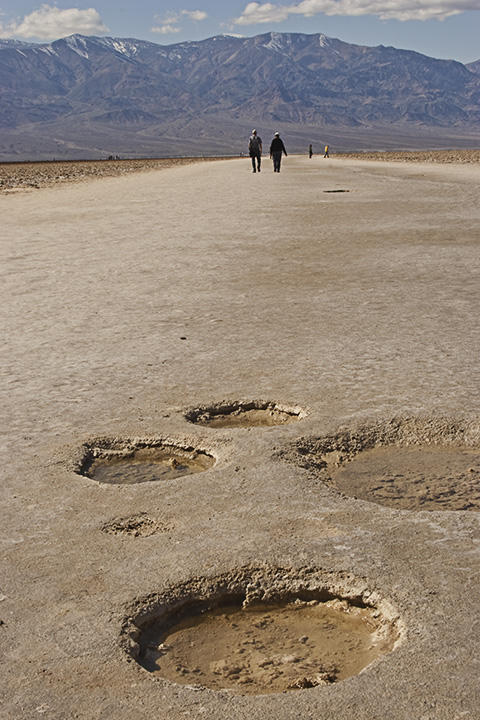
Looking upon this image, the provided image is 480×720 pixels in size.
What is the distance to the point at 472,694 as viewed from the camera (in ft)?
9.73

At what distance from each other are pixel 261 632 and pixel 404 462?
1.88 meters

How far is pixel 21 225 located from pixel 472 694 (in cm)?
1693

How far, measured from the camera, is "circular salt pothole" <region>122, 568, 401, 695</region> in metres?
3.24

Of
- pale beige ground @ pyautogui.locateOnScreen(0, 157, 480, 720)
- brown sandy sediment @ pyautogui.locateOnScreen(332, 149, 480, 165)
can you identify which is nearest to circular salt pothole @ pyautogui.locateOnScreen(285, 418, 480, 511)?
pale beige ground @ pyautogui.locateOnScreen(0, 157, 480, 720)

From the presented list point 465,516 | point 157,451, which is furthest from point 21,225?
point 465,516

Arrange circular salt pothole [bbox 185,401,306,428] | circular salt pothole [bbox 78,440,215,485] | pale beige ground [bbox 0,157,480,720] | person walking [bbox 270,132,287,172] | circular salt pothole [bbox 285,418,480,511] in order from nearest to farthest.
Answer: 1. pale beige ground [bbox 0,157,480,720]
2. circular salt pothole [bbox 285,418,480,511]
3. circular salt pothole [bbox 78,440,215,485]
4. circular salt pothole [bbox 185,401,306,428]
5. person walking [bbox 270,132,287,172]

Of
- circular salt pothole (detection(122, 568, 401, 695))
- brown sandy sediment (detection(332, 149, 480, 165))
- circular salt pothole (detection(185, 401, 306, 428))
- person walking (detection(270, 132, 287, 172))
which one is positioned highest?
person walking (detection(270, 132, 287, 172))

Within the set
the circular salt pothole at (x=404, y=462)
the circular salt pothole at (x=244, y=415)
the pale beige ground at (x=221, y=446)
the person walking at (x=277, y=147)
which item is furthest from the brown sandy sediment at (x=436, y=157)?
the circular salt pothole at (x=404, y=462)

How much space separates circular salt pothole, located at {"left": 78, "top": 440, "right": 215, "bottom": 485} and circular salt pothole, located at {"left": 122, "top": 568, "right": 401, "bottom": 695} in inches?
53.3

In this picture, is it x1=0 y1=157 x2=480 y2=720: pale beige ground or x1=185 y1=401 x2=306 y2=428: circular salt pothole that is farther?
x1=185 y1=401 x2=306 y2=428: circular salt pothole

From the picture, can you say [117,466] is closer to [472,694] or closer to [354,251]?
[472,694]

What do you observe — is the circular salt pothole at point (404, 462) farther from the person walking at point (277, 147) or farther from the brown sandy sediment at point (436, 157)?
the brown sandy sediment at point (436, 157)

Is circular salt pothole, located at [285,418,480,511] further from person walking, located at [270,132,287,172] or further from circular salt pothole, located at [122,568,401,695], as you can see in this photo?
person walking, located at [270,132,287,172]

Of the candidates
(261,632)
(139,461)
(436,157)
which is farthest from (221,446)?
(436,157)
